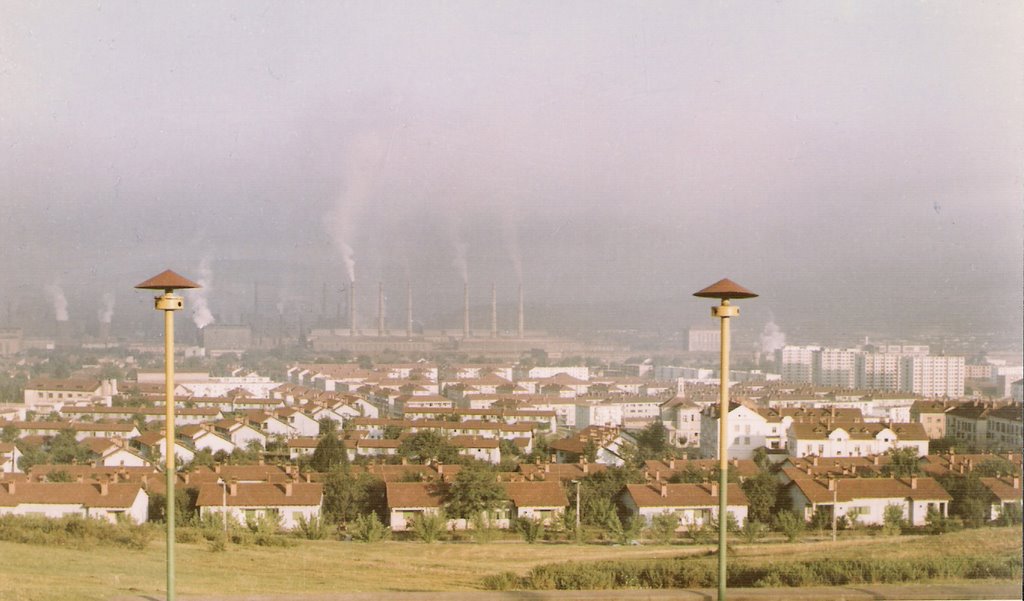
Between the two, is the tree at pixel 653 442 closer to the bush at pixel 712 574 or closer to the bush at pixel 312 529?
the bush at pixel 712 574

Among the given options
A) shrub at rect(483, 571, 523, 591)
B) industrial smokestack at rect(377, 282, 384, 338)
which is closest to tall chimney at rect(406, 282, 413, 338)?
industrial smokestack at rect(377, 282, 384, 338)

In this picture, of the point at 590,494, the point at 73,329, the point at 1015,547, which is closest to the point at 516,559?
the point at 590,494

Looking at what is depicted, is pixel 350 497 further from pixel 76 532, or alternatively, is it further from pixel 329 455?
pixel 76 532

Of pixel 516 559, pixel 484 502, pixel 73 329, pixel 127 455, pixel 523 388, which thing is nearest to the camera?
pixel 516 559

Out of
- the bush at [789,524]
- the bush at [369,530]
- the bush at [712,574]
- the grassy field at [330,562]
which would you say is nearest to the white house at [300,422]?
the bush at [369,530]

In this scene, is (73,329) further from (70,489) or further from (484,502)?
(484,502)
